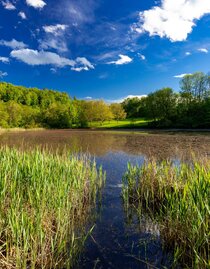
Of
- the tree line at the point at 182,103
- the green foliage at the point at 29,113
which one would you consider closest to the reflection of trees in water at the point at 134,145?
the tree line at the point at 182,103

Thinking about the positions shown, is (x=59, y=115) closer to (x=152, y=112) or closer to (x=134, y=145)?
(x=152, y=112)

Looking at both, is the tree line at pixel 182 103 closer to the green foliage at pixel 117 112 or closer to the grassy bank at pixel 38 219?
the green foliage at pixel 117 112

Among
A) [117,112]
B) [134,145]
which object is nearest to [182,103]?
[117,112]

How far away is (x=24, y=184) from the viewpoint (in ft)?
21.1

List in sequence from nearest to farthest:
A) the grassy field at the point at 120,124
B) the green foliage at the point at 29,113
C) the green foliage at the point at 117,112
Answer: the green foliage at the point at 29,113, the grassy field at the point at 120,124, the green foliage at the point at 117,112

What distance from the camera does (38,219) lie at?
14.7ft

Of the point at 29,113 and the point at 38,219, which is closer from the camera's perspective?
the point at 38,219

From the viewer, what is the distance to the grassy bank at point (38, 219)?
14.5 ft

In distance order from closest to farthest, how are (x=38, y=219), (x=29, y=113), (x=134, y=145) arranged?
(x=38, y=219)
(x=134, y=145)
(x=29, y=113)

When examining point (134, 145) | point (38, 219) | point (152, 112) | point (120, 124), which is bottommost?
point (134, 145)

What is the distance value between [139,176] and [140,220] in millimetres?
3052

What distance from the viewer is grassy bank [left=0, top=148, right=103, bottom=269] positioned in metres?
4.43

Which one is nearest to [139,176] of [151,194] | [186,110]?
[151,194]

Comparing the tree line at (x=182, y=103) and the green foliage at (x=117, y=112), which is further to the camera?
the green foliage at (x=117, y=112)
